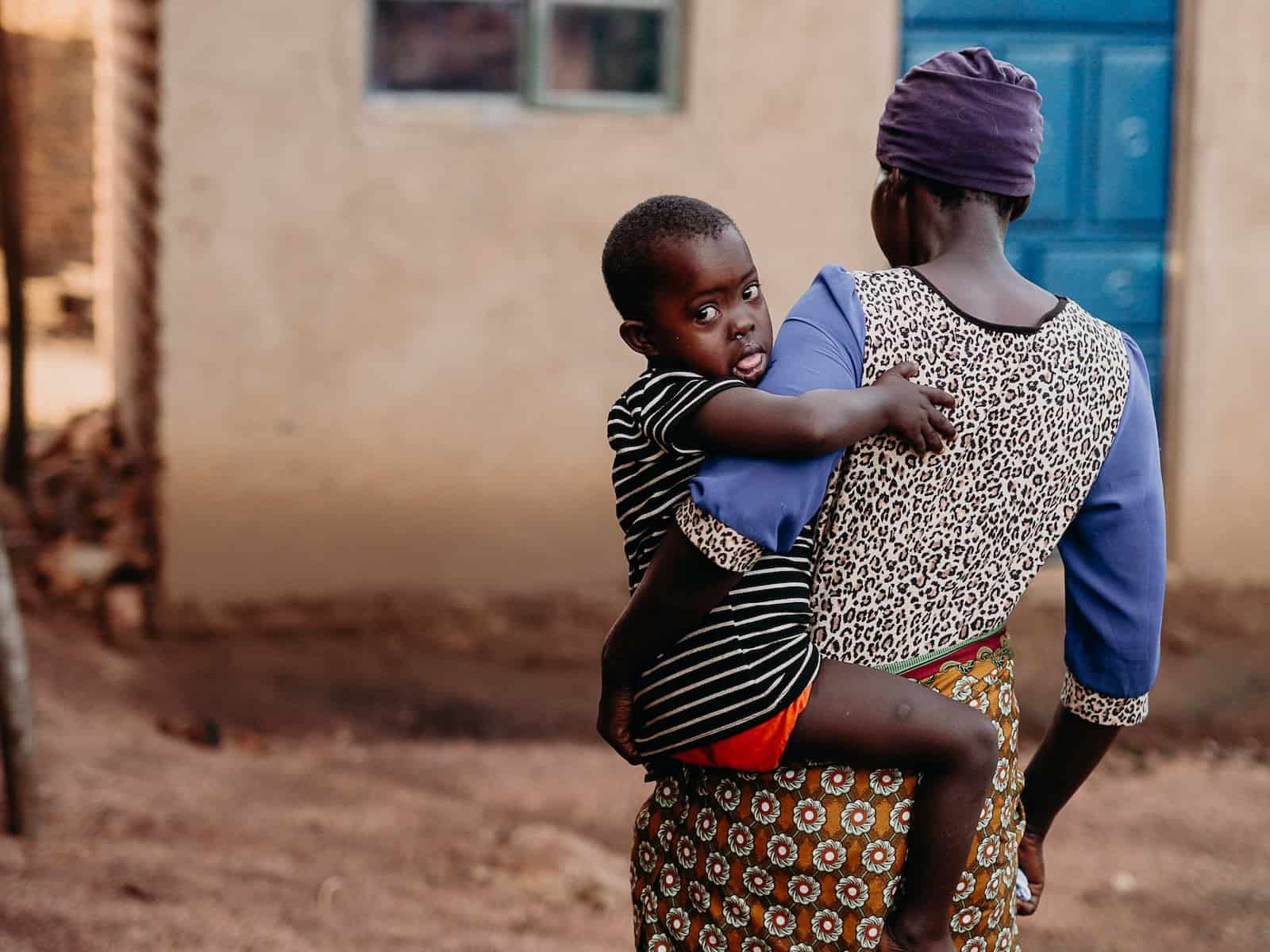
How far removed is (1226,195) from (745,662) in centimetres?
549

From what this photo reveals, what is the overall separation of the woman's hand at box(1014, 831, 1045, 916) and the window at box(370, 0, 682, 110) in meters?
4.42

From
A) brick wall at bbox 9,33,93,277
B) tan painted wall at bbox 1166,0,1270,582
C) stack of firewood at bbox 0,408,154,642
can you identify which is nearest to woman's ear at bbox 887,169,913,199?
stack of firewood at bbox 0,408,154,642

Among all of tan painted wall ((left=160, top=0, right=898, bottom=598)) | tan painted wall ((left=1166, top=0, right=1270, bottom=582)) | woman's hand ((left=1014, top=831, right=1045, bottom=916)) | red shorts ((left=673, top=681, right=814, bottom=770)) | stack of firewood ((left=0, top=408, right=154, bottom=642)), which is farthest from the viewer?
tan painted wall ((left=1166, top=0, right=1270, bottom=582))

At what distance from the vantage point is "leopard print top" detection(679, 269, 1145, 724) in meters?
1.70

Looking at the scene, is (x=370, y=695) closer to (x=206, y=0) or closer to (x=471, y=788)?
(x=471, y=788)

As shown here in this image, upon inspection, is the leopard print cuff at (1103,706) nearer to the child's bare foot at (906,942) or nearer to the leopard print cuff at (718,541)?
the child's bare foot at (906,942)

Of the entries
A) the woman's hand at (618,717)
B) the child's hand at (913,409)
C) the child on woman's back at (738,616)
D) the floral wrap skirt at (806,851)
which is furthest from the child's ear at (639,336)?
the floral wrap skirt at (806,851)

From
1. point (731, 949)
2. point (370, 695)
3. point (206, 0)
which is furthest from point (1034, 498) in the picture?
point (206, 0)

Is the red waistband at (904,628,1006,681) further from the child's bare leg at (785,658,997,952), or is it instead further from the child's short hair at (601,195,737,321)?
the child's short hair at (601,195,737,321)

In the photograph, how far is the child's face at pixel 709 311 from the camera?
Result: 1710mm

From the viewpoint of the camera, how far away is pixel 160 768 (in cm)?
500

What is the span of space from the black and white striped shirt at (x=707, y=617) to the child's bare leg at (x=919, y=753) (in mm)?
49

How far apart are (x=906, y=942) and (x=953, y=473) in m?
0.53

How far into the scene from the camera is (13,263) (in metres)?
7.30
